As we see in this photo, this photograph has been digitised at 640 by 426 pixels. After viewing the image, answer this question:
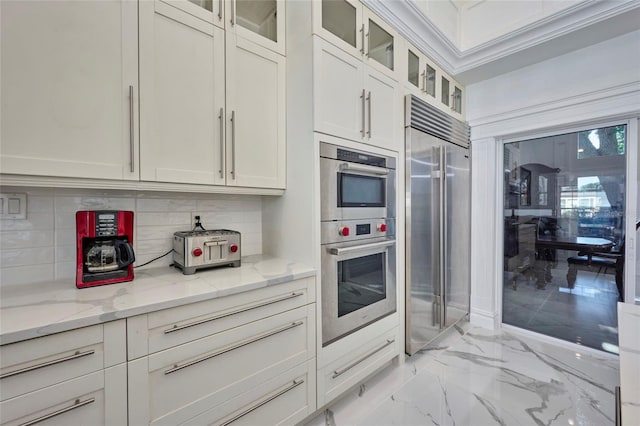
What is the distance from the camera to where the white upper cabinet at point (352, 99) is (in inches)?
66.6

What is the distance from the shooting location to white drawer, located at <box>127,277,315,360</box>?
1073 millimetres

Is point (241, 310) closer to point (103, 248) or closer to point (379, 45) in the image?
point (103, 248)

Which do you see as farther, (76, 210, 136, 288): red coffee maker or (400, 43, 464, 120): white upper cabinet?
(400, 43, 464, 120): white upper cabinet

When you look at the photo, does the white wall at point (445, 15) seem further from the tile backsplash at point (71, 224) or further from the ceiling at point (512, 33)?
the tile backsplash at point (71, 224)

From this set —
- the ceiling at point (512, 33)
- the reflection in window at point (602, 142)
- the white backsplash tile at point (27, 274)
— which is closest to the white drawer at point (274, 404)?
the white backsplash tile at point (27, 274)

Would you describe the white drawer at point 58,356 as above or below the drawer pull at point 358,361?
above

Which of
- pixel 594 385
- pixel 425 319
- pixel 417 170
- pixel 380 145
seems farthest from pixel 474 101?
pixel 594 385

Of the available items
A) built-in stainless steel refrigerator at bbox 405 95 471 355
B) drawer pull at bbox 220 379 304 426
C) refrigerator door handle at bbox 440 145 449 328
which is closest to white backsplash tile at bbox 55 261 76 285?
drawer pull at bbox 220 379 304 426

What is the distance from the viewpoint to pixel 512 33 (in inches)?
91.4

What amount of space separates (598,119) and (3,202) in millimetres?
3968

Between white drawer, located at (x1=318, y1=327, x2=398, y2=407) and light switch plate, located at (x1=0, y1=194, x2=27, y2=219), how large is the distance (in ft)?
5.68

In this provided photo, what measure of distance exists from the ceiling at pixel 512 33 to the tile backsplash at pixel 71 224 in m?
1.82

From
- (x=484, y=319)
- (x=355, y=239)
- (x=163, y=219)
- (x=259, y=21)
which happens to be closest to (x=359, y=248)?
(x=355, y=239)

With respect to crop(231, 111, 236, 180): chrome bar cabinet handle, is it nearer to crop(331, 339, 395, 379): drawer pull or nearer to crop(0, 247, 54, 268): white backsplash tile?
crop(0, 247, 54, 268): white backsplash tile
